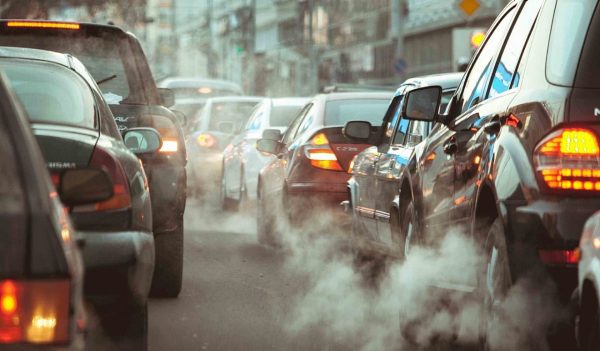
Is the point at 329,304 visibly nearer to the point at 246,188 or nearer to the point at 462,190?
the point at 462,190

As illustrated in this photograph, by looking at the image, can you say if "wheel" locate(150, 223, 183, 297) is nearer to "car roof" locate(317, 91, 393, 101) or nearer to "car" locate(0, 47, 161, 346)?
"car" locate(0, 47, 161, 346)

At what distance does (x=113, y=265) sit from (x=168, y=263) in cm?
418

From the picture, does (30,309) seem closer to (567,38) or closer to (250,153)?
(567,38)

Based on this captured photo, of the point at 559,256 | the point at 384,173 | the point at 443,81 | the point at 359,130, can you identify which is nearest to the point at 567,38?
the point at 559,256

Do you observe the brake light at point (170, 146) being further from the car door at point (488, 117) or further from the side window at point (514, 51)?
the side window at point (514, 51)

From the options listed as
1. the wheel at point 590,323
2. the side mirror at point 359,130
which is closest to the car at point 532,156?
the wheel at point 590,323

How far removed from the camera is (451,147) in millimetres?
6961

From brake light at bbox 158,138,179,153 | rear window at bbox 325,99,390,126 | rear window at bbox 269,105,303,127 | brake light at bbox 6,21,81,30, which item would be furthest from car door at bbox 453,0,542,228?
rear window at bbox 269,105,303,127

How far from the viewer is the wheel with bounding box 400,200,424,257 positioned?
7.80m

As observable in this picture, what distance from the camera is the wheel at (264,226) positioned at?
45.6ft

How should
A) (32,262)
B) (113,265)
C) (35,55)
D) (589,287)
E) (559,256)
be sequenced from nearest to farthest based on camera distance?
1. (32,262)
2. (589,287)
3. (559,256)
4. (113,265)
5. (35,55)

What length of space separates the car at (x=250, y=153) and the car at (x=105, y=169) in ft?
29.6

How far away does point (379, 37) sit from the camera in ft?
243

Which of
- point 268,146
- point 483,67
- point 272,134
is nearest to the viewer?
point 483,67
